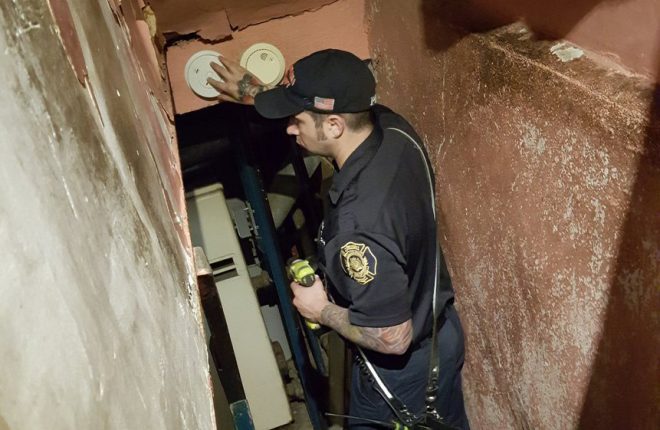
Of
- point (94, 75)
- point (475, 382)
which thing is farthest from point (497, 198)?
point (94, 75)

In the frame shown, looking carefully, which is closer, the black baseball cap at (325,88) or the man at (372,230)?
the man at (372,230)

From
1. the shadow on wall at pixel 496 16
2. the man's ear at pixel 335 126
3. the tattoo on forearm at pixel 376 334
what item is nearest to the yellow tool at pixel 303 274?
the tattoo on forearm at pixel 376 334

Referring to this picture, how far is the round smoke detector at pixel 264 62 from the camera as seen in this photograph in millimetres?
2186

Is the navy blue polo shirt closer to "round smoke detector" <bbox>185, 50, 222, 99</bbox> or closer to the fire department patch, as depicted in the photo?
the fire department patch

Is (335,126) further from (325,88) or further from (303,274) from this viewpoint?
(303,274)

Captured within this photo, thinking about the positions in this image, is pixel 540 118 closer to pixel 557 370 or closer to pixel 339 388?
pixel 557 370

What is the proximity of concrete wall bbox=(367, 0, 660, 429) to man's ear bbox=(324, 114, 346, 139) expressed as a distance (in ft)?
0.95

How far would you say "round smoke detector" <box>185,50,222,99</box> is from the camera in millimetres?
2150

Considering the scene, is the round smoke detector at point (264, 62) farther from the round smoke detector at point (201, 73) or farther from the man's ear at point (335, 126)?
the man's ear at point (335, 126)

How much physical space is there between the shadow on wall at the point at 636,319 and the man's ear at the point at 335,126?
35.8 inches

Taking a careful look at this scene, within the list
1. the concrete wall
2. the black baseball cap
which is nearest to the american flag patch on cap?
the black baseball cap

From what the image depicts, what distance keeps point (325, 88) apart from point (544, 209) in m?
0.76

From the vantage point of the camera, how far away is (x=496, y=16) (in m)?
1.50

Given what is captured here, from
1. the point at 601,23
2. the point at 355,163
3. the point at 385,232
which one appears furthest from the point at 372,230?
the point at 601,23
